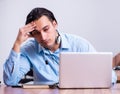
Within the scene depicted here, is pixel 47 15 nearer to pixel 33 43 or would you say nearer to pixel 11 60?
pixel 33 43

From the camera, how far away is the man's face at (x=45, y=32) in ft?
7.36

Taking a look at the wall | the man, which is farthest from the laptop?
the wall

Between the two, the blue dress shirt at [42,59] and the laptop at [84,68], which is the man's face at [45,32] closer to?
the blue dress shirt at [42,59]

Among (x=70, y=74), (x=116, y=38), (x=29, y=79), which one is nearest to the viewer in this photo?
(x=70, y=74)

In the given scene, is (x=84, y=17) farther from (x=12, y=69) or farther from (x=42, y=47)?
(x=12, y=69)

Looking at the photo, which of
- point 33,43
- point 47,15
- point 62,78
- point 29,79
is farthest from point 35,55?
point 29,79

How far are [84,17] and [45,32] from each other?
1.86 m

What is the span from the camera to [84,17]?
404cm

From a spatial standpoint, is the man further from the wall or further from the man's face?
the wall

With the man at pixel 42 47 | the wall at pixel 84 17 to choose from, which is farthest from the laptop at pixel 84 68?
the wall at pixel 84 17

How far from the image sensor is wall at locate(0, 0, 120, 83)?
398cm

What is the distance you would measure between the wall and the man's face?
177 cm

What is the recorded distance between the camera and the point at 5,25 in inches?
166

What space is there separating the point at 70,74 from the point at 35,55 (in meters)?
0.60
